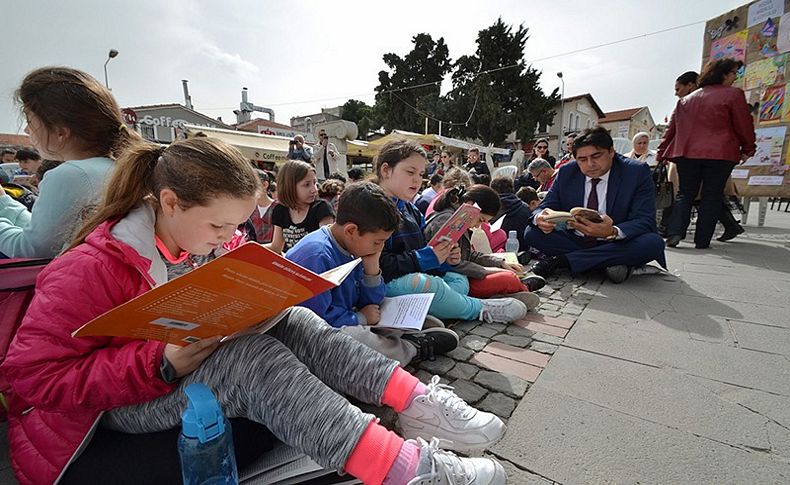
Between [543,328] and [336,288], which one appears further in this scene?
[543,328]

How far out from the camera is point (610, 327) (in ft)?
7.59

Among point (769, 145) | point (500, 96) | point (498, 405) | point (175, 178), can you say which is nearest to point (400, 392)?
point (498, 405)

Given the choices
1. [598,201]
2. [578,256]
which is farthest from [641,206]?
[578,256]

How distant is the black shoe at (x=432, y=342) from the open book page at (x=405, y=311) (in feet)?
0.38

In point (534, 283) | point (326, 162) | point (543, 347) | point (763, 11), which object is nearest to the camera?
point (543, 347)

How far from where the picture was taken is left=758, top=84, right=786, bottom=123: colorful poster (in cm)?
506

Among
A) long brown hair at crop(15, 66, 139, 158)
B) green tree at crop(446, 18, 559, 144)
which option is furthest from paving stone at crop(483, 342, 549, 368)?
green tree at crop(446, 18, 559, 144)

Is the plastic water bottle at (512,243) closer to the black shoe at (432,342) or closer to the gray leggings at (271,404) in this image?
the black shoe at (432,342)

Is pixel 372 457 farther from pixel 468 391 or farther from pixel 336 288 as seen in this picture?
pixel 336 288

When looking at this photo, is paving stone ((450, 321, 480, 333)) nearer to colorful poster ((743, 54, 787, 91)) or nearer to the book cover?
the book cover

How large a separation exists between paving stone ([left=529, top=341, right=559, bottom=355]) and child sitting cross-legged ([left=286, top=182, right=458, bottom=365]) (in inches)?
19.3

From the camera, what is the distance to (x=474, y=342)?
2.16 metres

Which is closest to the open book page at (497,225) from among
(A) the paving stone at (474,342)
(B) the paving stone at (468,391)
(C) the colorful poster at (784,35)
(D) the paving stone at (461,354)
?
(A) the paving stone at (474,342)

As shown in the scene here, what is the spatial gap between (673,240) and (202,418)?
5.61 metres
